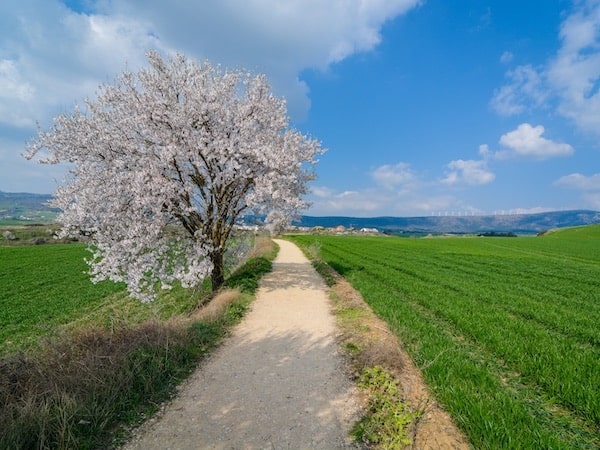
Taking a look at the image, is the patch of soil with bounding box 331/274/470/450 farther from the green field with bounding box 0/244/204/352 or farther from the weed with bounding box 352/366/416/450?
the green field with bounding box 0/244/204/352

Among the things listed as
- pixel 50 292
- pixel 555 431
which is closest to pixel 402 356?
pixel 555 431

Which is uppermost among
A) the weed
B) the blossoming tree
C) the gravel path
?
the blossoming tree

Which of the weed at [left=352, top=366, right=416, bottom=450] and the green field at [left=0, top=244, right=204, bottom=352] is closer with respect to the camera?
the weed at [left=352, top=366, right=416, bottom=450]

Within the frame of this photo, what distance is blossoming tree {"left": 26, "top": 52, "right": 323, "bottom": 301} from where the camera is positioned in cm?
1406

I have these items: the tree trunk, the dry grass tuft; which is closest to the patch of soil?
the dry grass tuft

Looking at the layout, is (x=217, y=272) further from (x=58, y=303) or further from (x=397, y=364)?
(x=397, y=364)

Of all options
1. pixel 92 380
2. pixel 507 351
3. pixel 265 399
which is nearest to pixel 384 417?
pixel 265 399

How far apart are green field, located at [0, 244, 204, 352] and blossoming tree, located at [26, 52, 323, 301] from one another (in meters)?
2.37

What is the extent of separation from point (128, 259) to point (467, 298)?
1629 centimetres

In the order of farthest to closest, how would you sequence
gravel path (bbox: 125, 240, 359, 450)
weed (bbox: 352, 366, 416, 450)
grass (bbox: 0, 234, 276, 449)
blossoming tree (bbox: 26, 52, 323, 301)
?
blossoming tree (bbox: 26, 52, 323, 301)
gravel path (bbox: 125, 240, 359, 450)
weed (bbox: 352, 366, 416, 450)
grass (bbox: 0, 234, 276, 449)

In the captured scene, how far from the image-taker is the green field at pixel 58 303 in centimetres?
1437

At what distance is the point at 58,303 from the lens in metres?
20.8

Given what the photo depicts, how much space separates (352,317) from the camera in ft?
42.1

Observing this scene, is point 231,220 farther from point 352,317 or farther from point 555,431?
point 555,431
